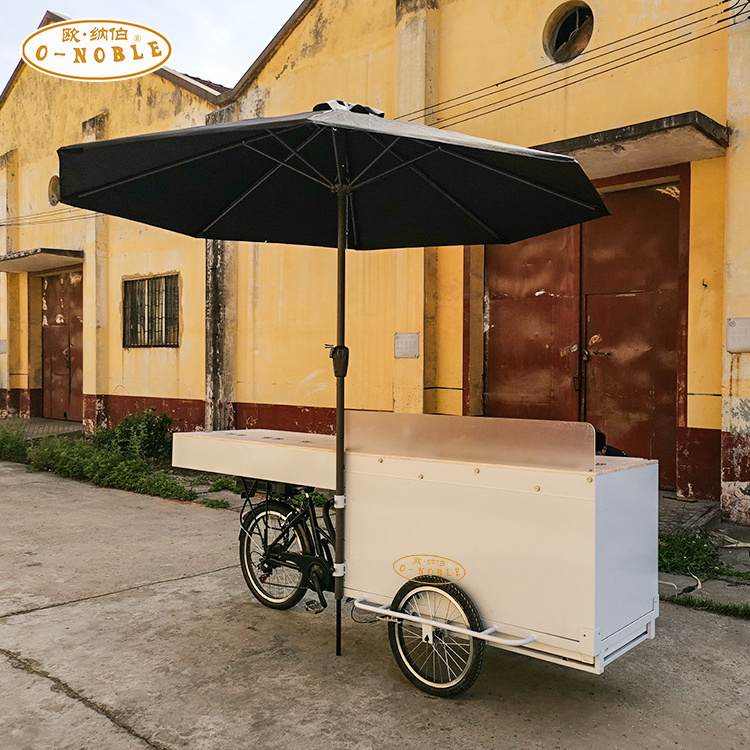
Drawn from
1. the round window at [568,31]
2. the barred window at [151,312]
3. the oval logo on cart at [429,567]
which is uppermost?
the round window at [568,31]

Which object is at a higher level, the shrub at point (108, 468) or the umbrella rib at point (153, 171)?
the umbrella rib at point (153, 171)

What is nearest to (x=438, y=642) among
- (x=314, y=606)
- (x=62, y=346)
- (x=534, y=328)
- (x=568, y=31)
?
(x=314, y=606)

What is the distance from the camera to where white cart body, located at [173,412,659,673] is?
3.01m

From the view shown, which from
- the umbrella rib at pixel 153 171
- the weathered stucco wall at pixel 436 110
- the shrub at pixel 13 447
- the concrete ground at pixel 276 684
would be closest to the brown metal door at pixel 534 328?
the weathered stucco wall at pixel 436 110

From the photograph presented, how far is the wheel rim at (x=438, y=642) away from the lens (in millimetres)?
3342

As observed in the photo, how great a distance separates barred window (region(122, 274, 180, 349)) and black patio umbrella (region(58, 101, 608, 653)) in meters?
8.06

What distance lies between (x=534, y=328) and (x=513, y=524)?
550 cm

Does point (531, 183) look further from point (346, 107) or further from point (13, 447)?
point (13, 447)

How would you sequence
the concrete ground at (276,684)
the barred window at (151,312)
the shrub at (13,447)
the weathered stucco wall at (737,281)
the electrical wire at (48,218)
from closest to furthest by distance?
the concrete ground at (276,684)
the weathered stucco wall at (737,281)
the shrub at (13,447)
the barred window at (151,312)
the electrical wire at (48,218)

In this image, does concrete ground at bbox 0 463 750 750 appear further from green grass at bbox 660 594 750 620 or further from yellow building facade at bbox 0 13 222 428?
yellow building facade at bbox 0 13 222 428

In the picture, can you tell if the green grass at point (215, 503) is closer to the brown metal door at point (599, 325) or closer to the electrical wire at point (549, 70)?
the brown metal door at point (599, 325)

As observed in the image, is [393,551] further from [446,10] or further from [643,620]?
[446,10]

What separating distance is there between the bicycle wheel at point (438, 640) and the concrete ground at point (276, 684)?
86mm

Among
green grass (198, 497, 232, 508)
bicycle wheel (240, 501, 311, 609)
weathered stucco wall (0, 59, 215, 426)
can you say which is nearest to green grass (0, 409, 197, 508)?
green grass (198, 497, 232, 508)
